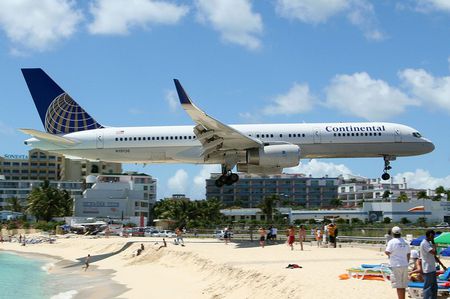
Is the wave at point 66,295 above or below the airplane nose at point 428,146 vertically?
below

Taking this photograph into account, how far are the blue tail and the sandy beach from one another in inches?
372

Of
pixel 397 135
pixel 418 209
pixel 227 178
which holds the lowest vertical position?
pixel 418 209

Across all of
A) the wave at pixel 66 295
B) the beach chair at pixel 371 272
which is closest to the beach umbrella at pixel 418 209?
the wave at pixel 66 295

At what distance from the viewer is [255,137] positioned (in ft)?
122

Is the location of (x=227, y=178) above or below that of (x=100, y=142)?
below

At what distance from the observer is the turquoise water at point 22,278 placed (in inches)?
1179

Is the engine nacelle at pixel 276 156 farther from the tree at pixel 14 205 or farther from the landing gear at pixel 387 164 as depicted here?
the tree at pixel 14 205

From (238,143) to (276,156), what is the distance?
94.3 inches

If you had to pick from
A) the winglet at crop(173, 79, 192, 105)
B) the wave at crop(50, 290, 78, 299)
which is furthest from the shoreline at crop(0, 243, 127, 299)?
the winglet at crop(173, 79, 192, 105)

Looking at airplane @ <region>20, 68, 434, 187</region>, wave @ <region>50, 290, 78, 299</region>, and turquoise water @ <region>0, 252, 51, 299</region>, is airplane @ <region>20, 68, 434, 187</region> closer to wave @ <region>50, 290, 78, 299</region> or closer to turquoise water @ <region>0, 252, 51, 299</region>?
turquoise water @ <region>0, 252, 51, 299</region>

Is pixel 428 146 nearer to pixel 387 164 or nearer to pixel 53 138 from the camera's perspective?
pixel 387 164

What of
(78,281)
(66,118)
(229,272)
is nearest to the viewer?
(229,272)

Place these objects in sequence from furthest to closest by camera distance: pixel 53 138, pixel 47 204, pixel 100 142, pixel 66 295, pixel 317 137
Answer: pixel 47 204 < pixel 100 142 < pixel 53 138 < pixel 317 137 < pixel 66 295

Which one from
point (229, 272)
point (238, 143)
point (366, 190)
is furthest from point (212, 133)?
point (366, 190)
